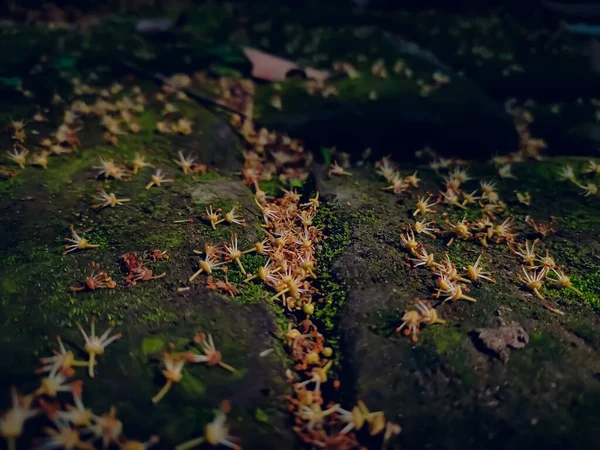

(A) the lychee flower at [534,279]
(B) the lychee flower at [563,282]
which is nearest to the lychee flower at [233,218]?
(A) the lychee flower at [534,279]

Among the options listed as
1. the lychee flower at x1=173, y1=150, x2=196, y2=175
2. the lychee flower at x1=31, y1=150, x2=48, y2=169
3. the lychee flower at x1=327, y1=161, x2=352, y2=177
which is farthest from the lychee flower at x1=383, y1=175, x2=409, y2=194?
the lychee flower at x1=31, y1=150, x2=48, y2=169

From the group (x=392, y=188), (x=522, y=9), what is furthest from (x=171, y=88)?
(x=522, y=9)

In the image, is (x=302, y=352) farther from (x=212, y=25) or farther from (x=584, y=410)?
(x=212, y=25)

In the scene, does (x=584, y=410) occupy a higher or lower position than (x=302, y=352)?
higher

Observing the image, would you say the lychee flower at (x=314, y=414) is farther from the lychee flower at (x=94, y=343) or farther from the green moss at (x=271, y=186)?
the green moss at (x=271, y=186)

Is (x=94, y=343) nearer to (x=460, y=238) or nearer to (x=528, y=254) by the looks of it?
(x=460, y=238)

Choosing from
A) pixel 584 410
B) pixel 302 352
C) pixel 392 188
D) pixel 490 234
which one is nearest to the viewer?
pixel 584 410

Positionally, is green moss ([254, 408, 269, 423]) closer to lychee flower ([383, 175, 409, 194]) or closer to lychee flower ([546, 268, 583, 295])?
lychee flower ([546, 268, 583, 295])
